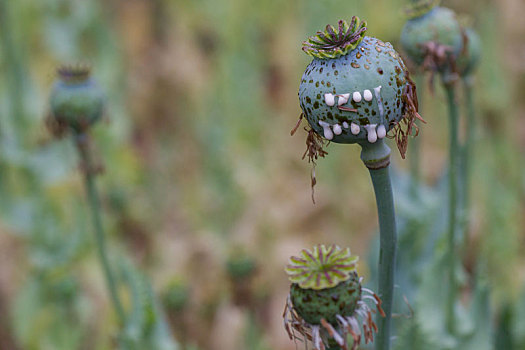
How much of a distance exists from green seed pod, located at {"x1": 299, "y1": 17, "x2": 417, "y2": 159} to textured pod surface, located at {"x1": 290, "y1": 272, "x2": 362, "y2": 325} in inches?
5.3

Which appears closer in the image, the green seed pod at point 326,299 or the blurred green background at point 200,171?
the green seed pod at point 326,299

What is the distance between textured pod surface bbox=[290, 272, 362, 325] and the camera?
0.57 metres

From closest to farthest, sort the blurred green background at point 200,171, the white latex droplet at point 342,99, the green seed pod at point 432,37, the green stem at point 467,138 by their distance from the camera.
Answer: the white latex droplet at point 342,99 → the green seed pod at point 432,37 → the green stem at point 467,138 → the blurred green background at point 200,171

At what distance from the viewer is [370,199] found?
2.28 m

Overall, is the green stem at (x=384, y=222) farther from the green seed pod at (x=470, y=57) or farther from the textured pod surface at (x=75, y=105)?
the textured pod surface at (x=75, y=105)

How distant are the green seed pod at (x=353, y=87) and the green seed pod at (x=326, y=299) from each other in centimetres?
12

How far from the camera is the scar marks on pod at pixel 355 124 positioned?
0.52m

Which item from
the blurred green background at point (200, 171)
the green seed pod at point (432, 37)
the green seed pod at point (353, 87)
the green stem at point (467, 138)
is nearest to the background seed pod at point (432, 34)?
the green seed pod at point (432, 37)

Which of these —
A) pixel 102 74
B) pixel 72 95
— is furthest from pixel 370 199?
pixel 72 95

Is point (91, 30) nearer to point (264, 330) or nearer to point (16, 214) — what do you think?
point (16, 214)

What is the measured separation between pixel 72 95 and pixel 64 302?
805 mm

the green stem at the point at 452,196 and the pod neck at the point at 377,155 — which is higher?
the pod neck at the point at 377,155

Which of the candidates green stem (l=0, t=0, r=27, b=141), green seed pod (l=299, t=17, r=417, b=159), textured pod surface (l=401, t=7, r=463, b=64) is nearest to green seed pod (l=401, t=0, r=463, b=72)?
textured pod surface (l=401, t=7, r=463, b=64)

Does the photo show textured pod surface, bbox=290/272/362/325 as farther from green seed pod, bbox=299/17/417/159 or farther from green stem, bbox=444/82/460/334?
green stem, bbox=444/82/460/334
